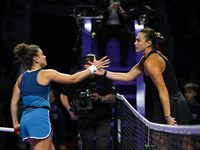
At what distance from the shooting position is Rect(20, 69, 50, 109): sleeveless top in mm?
3273

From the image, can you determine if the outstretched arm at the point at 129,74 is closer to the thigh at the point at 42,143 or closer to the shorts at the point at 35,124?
the shorts at the point at 35,124

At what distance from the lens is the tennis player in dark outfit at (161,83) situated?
325cm

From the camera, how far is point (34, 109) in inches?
128

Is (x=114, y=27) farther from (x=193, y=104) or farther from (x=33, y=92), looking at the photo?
(x=33, y=92)

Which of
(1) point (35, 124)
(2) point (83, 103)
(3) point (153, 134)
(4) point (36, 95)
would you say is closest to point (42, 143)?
(1) point (35, 124)

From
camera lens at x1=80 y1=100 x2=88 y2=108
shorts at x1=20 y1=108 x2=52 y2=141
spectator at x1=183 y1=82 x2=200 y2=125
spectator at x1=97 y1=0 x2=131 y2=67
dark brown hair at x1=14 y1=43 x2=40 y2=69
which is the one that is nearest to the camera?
shorts at x1=20 y1=108 x2=52 y2=141

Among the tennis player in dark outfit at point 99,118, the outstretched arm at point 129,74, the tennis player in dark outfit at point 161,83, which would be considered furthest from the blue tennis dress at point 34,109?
the tennis player in dark outfit at point 161,83

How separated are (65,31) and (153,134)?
658cm

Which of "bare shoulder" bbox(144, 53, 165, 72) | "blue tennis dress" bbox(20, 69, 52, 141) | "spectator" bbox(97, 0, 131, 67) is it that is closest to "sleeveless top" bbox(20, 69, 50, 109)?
"blue tennis dress" bbox(20, 69, 52, 141)

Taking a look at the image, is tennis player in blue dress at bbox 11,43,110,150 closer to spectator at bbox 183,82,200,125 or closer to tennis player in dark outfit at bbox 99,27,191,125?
tennis player in dark outfit at bbox 99,27,191,125

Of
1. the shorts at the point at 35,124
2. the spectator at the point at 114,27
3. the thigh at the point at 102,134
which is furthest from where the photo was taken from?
the spectator at the point at 114,27

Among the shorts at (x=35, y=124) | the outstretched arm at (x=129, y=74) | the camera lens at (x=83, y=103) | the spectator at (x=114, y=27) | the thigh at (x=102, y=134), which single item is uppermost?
the spectator at (x=114, y=27)

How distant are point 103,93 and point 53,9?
20.1 ft

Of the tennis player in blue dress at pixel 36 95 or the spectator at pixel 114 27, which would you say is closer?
the tennis player in blue dress at pixel 36 95
